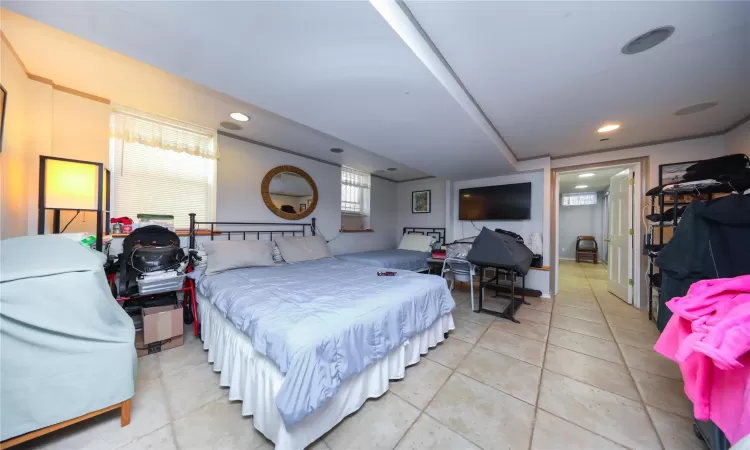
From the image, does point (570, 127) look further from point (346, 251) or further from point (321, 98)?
point (346, 251)

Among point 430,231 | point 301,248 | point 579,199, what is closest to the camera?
point 301,248

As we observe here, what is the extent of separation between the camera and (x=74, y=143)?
2057 mm

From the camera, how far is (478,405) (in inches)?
57.6

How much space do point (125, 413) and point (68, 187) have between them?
1695 mm

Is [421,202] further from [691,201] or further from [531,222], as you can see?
[691,201]

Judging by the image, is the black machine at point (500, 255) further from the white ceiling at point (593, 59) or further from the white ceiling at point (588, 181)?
the white ceiling at point (588, 181)

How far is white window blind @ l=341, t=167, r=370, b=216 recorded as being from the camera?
4.54m

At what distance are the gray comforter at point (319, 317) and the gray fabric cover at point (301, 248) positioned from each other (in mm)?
665

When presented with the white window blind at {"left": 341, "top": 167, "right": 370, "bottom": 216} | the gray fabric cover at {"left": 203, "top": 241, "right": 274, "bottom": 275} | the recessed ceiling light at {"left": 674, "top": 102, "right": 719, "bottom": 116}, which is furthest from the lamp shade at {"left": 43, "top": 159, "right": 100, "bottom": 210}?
the recessed ceiling light at {"left": 674, "top": 102, "right": 719, "bottom": 116}

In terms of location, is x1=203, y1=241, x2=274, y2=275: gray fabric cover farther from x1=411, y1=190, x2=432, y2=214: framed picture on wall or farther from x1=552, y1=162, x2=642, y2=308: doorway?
x1=552, y1=162, x2=642, y2=308: doorway

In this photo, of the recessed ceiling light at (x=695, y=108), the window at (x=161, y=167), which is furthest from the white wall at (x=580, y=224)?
the window at (x=161, y=167)

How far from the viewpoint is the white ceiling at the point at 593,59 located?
124cm

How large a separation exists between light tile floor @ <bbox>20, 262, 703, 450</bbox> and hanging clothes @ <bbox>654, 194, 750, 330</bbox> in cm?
77

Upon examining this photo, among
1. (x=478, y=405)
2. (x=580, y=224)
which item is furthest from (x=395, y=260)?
(x=580, y=224)
